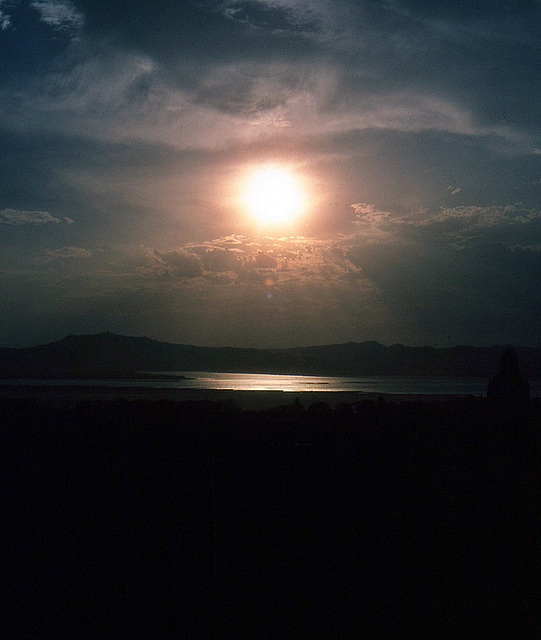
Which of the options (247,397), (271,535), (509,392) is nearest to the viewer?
(271,535)

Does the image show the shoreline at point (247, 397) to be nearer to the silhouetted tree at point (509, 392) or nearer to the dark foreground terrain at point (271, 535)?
the silhouetted tree at point (509, 392)

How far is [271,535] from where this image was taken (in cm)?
943

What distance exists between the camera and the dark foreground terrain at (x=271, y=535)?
21.4 feet

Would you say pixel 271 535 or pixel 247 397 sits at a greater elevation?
pixel 271 535

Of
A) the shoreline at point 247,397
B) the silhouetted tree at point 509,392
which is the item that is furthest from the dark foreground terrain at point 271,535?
the shoreline at point 247,397

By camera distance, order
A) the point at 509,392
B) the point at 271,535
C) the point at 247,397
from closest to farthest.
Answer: the point at 271,535
the point at 509,392
the point at 247,397

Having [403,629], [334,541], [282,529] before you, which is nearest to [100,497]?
[282,529]

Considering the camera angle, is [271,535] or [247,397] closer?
[271,535]

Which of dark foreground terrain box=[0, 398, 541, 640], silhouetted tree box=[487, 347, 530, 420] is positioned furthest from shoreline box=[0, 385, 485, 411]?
dark foreground terrain box=[0, 398, 541, 640]

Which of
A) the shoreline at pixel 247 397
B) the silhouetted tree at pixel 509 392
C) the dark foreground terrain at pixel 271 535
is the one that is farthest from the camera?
the shoreline at pixel 247 397

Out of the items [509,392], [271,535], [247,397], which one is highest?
[509,392]

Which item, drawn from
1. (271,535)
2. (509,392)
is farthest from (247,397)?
(271,535)

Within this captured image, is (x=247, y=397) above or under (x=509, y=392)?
under

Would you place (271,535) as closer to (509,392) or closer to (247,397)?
(509,392)
